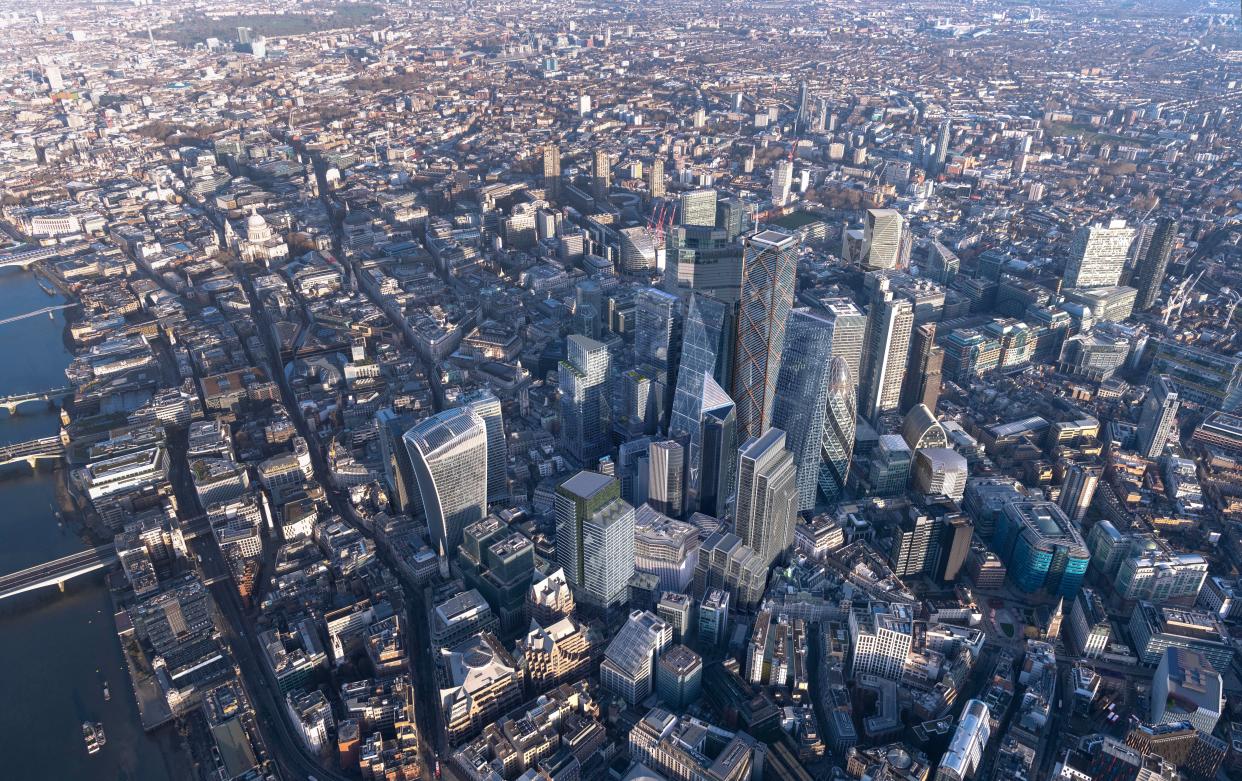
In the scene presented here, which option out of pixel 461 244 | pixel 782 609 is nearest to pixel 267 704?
pixel 782 609

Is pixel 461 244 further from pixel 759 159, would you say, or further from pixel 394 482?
pixel 759 159

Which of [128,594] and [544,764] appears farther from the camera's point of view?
[128,594]

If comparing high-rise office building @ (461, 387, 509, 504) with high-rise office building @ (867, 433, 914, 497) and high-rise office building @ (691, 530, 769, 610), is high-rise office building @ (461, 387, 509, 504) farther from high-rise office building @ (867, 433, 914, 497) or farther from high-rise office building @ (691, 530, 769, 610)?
high-rise office building @ (867, 433, 914, 497)

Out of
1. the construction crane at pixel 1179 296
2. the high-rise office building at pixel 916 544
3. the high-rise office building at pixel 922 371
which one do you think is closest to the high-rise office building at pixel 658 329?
the high-rise office building at pixel 916 544

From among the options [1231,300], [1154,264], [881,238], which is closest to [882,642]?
[881,238]

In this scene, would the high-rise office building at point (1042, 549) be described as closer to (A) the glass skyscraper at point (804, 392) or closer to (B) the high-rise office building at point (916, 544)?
(B) the high-rise office building at point (916, 544)

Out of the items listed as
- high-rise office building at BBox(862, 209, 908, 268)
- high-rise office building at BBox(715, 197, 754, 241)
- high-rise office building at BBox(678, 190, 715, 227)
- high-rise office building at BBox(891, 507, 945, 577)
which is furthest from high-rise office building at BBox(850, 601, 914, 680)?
high-rise office building at BBox(862, 209, 908, 268)
